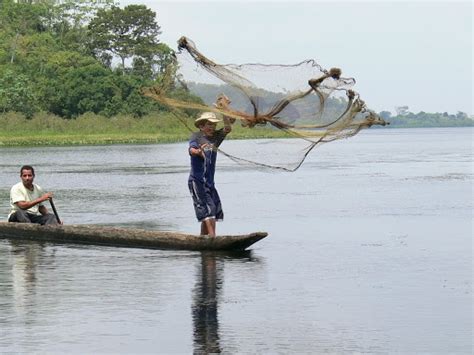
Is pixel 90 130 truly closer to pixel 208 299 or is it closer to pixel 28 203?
pixel 28 203

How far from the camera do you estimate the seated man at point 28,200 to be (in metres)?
15.5

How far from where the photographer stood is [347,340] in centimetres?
909

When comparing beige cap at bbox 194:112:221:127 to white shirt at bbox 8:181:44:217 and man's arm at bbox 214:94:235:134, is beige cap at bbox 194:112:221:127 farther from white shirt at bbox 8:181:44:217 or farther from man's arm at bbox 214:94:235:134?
white shirt at bbox 8:181:44:217

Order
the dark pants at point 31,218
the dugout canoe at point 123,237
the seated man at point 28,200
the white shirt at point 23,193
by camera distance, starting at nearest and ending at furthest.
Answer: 1. the dugout canoe at point 123,237
2. the seated man at point 28,200
3. the white shirt at point 23,193
4. the dark pants at point 31,218

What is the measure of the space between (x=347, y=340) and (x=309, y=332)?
1.37 ft

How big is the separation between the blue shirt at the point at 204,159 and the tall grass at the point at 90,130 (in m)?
54.7

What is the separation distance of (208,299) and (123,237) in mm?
4431

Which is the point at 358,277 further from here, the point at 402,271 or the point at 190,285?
the point at 190,285

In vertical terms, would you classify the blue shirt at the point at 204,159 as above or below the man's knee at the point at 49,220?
above

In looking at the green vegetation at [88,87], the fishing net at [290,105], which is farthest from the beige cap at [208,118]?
the green vegetation at [88,87]

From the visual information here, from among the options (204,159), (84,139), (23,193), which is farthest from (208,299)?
(84,139)

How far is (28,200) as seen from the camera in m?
15.9

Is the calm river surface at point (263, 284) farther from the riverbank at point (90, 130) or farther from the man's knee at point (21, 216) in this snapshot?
the riverbank at point (90, 130)

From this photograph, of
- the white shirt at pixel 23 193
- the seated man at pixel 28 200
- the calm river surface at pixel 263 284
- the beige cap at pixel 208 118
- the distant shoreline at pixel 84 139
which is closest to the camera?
the calm river surface at pixel 263 284
